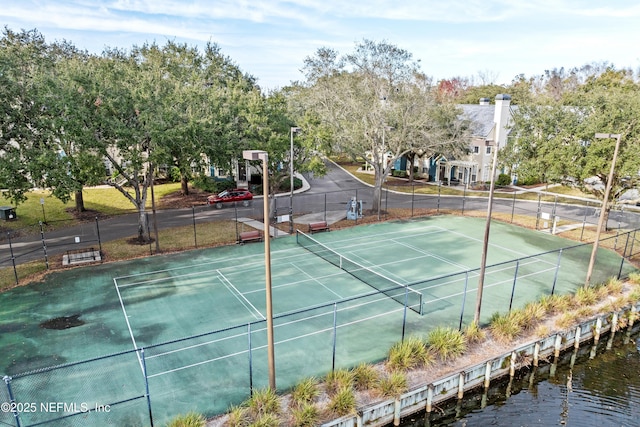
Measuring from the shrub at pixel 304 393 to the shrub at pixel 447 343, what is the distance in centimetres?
458

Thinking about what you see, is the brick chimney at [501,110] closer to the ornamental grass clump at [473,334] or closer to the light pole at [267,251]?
the ornamental grass clump at [473,334]

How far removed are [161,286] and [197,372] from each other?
7663 mm

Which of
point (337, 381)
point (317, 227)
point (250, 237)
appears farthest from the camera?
point (317, 227)

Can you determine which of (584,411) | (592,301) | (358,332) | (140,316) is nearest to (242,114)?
(140,316)

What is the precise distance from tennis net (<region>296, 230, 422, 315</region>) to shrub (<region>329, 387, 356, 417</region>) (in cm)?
389

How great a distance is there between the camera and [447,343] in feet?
47.0

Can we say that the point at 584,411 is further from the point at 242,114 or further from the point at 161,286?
the point at 242,114

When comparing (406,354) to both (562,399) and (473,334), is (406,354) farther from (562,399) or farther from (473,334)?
(562,399)

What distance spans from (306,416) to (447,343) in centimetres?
571

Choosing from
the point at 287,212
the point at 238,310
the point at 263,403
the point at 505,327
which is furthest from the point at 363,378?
the point at 287,212

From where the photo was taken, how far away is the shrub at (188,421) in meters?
10.5

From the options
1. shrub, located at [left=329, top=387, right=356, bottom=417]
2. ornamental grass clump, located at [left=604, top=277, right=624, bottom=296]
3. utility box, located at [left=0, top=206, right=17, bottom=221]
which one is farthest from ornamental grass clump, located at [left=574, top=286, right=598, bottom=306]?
utility box, located at [left=0, top=206, right=17, bottom=221]

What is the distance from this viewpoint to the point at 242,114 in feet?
98.4

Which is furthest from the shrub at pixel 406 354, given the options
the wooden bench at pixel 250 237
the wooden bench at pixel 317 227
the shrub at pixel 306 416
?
the wooden bench at pixel 317 227
